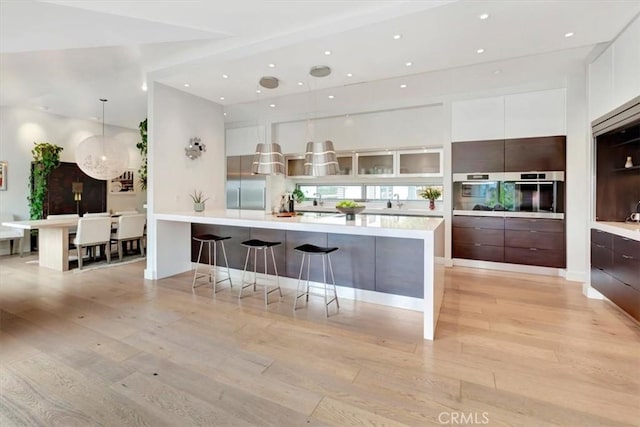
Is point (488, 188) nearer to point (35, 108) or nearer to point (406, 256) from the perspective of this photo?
point (406, 256)

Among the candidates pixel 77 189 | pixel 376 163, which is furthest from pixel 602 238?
pixel 77 189

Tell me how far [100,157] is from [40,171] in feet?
6.59

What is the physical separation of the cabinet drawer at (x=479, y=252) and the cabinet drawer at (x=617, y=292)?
1.41m

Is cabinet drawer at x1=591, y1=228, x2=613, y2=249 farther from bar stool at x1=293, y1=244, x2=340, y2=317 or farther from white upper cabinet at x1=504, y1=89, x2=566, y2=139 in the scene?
bar stool at x1=293, y1=244, x2=340, y2=317

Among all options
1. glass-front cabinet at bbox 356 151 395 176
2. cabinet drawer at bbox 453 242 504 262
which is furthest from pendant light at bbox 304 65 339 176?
cabinet drawer at bbox 453 242 504 262

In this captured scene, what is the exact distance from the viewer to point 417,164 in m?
5.95

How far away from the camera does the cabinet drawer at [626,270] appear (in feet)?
9.35

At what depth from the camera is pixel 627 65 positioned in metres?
3.02

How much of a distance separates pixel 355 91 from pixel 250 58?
192 centimetres

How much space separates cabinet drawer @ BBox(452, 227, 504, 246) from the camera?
5.07 meters

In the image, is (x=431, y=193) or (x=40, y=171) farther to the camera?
(x=40, y=171)

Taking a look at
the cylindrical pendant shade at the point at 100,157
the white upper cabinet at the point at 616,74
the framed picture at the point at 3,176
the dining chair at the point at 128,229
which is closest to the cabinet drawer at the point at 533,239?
the white upper cabinet at the point at 616,74

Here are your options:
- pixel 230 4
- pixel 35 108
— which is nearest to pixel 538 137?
pixel 230 4

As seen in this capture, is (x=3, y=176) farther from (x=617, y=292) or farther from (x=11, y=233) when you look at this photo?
(x=617, y=292)
